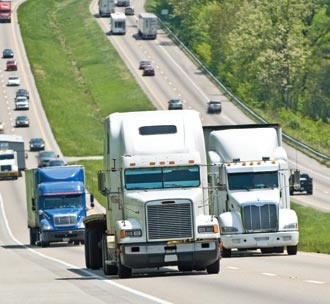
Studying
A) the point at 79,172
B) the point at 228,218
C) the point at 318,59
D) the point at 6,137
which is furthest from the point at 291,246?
the point at 318,59

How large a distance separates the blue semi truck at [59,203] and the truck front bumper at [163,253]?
30.6m

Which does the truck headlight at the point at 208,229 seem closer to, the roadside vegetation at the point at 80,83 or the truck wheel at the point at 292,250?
the truck wheel at the point at 292,250

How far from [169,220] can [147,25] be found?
14842 centimetres

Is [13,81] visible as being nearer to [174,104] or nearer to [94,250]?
[174,104]

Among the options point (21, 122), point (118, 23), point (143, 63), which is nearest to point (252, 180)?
point (21, 122)

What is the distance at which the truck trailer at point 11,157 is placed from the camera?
109 meters

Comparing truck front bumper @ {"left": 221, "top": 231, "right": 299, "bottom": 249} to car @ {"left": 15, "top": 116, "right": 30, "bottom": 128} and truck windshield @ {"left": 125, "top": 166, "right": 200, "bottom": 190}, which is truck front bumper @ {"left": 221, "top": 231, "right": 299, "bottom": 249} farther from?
car @ {"left": 15, "top": 116, "right": 30, "bottom": 128}

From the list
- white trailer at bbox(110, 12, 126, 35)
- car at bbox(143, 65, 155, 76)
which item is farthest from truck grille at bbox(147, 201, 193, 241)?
white trailer at bbox(110, 12, 126, 35)

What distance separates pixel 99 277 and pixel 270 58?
12254 centimetres

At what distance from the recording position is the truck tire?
37.6m

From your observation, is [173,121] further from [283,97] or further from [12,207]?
[283,97]

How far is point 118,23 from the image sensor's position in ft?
604

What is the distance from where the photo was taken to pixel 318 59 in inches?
6639

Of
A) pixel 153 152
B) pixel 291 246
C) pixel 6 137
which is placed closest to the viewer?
pixel 153 152
